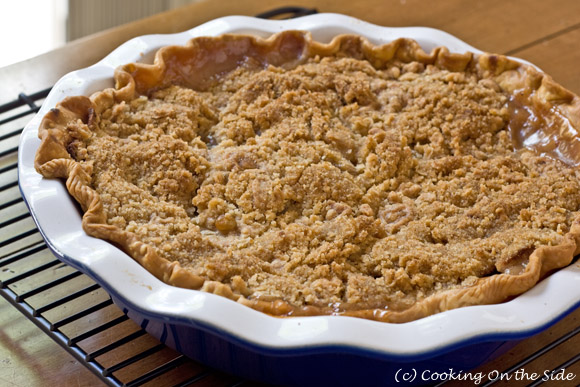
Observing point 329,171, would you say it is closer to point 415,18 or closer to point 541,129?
point 541,129

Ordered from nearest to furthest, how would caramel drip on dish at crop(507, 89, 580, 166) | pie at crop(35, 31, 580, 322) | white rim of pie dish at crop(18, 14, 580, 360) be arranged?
white rim of pie dish at crop(18, 14, 580, 360) → pie at crop(35, 31, 580, 322) → caramel drip on dish at crop(507, 89, 580, 166)

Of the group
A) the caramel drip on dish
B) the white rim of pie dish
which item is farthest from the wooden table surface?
the white rim of pie dish

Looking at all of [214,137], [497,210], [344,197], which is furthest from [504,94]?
[214,137]

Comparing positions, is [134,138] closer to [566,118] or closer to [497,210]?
[497,210]

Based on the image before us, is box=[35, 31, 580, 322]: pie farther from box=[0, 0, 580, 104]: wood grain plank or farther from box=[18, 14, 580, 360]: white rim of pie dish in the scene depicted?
box=[0, 0, 580, 104]: wood grain plank

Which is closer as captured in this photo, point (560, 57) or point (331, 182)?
point (331, 182)

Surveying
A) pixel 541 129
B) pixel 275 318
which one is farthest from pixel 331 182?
pixel 541 129

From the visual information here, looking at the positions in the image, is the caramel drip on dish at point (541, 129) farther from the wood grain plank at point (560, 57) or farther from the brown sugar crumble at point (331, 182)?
the wood grain plank at point (560, 57)

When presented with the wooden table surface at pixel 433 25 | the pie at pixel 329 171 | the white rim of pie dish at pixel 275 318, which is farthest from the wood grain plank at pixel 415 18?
the white rim of pie dish at pixel 275 318
